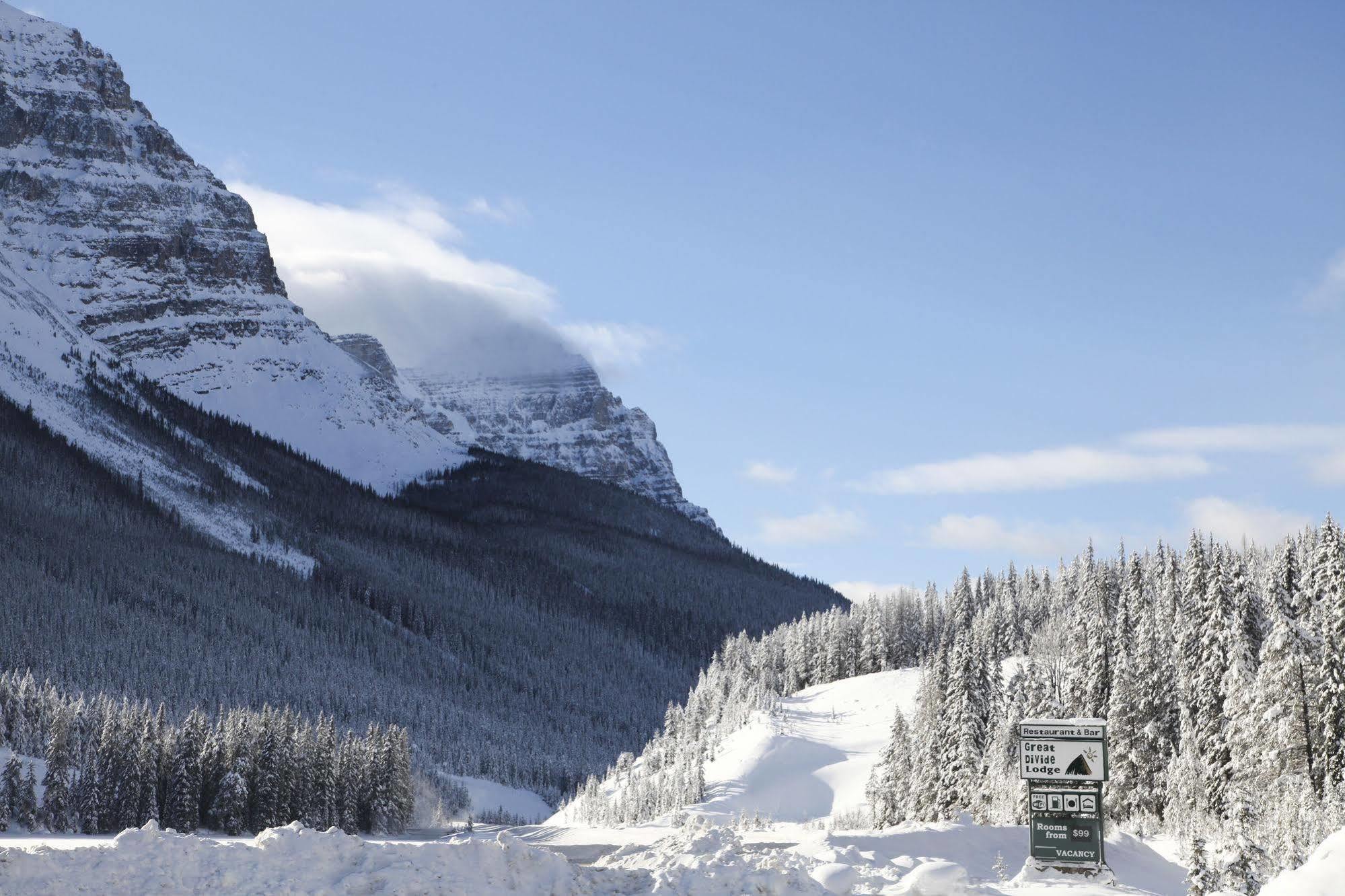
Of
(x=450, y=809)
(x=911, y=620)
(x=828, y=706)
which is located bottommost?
(x=450, y=809)

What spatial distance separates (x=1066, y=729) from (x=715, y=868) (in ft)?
32.5

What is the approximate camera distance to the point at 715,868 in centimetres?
2372

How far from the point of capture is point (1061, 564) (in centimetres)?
16362

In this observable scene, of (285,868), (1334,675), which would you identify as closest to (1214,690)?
A: (1334,675)

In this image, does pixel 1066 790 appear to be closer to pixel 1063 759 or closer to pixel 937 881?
pixel 1063 759

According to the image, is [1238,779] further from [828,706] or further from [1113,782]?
[828,706]

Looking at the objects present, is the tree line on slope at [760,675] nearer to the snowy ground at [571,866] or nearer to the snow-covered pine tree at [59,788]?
the snow-covered pine tree at [59,788]

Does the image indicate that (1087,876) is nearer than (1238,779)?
Yes

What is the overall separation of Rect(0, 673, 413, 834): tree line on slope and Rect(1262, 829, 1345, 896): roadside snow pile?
76.8 m

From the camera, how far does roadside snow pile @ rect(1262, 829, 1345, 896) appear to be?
59.2 feet

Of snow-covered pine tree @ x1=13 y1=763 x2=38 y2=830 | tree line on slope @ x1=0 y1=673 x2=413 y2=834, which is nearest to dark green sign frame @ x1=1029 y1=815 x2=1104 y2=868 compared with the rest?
tree line on slope @ x1=0 y1=673 x2=413 y2=834

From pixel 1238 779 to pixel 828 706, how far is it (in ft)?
269

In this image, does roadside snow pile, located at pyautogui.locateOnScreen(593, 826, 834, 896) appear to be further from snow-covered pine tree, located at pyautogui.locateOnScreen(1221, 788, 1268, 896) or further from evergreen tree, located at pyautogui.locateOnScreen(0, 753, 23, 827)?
evergreen tree, located at pyautogui.locateOnScreen(0, 753, 23, 827)

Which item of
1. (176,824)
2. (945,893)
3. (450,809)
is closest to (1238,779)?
(945,893)
